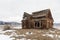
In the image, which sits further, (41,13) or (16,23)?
(16,23)

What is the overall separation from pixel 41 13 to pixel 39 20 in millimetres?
2289

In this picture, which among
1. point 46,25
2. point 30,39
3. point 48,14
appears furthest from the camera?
point 48,14

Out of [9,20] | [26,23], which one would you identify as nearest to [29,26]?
[26,23]

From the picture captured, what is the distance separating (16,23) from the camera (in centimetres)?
3675

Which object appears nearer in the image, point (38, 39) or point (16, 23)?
point (38, 39)

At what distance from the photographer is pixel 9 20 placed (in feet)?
117

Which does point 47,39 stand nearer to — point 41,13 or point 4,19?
point 41,13

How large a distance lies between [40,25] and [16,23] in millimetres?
11000

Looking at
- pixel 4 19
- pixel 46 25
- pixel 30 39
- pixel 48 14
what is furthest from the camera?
pixel 4 19

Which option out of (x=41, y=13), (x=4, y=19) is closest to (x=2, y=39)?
(x=41, y=13)

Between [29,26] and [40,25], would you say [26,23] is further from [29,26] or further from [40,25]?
[40,25]

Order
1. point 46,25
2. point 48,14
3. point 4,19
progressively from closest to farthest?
point 46,25 < point 48,14 < point 4,19

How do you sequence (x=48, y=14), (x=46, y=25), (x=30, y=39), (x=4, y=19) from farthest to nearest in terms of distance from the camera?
(x=4, y=19) < (x=48, y=14) < (x=46, y=25) < (x=30, y=39)

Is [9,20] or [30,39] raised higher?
[9,20]
